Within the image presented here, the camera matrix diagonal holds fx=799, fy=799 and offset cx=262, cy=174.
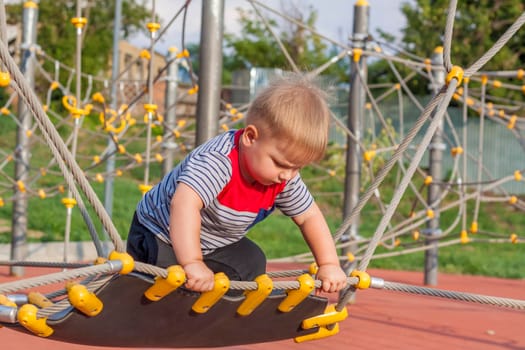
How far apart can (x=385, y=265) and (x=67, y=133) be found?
709 cm

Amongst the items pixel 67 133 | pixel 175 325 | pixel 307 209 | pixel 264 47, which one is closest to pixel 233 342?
pixel 175 325

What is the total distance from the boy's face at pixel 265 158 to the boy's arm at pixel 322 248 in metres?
0.22

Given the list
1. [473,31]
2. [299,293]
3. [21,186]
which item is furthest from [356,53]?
[473,31]

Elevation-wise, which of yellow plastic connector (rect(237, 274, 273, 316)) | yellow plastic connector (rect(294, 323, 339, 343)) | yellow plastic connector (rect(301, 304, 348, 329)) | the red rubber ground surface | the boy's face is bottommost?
the red rubber ground surface

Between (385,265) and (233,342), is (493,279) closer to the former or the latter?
(385,265)

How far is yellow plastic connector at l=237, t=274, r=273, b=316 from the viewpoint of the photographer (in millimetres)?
1655

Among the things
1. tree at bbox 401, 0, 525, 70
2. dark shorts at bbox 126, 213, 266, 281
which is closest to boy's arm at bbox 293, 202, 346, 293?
Result: dark shorts at bbox 126, 213, 266, 281

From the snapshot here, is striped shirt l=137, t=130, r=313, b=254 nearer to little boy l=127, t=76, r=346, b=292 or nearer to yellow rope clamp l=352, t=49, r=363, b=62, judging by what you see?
little boy l=127, t=76, r=346, b=292

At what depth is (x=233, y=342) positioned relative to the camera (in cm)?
183

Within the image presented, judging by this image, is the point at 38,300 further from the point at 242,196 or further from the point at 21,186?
the point at 21,186

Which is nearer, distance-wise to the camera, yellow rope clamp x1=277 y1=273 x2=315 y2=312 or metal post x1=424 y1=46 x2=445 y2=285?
yellow rope clamp x1=277 y1=273 x2=315 y2=312

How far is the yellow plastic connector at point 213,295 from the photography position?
1590 mm

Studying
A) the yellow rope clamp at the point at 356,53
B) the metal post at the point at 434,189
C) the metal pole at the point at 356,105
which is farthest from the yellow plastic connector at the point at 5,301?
the metal post at the point at 434,189

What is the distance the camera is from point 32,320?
4.90ft
